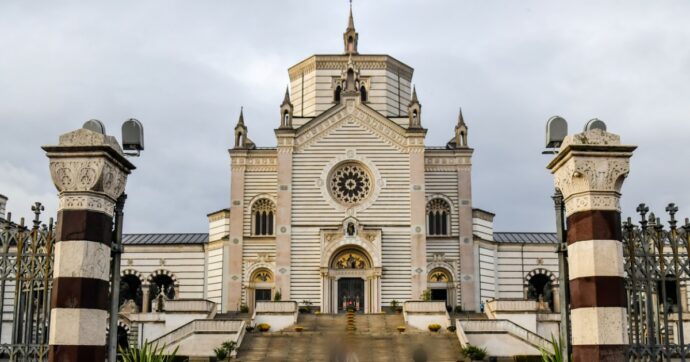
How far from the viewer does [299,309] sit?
157 ft

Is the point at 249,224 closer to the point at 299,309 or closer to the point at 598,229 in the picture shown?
the point at 299,309

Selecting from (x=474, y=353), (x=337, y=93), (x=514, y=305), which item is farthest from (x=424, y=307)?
(x=337, y=93)

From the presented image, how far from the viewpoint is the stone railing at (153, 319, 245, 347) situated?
38125 millimetres

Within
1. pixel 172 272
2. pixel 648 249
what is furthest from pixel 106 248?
pixel 172 272

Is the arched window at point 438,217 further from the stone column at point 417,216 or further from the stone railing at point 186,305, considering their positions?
the stone railing at point 186,305

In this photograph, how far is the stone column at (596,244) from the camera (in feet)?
50.8

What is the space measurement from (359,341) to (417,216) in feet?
70.2

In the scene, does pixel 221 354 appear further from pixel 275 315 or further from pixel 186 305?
pixel 186 305

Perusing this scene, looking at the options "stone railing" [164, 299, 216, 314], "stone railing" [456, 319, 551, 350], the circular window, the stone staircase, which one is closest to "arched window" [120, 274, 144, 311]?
"stone railing" [164, 299, 216, 314]

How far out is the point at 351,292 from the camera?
5138 centimetres

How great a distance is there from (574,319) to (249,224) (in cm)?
3957

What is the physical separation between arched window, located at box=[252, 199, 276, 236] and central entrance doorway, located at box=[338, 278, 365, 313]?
622cm

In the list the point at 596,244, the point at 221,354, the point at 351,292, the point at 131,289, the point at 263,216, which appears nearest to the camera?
the point at 596,244

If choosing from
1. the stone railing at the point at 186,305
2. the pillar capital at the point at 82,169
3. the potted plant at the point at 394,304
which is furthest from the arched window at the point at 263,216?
the pillar capital at the point at 82,169
